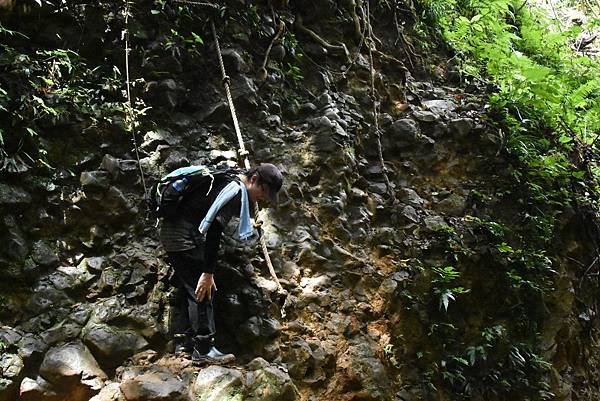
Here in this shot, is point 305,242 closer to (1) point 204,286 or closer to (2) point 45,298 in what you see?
(1) point 204,286

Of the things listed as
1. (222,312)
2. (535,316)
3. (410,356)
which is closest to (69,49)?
(222,312)

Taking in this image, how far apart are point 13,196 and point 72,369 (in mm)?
1599

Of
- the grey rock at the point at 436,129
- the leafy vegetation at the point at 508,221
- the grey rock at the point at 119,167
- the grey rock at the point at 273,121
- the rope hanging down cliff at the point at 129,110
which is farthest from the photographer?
the grey rock at the point at 436,129

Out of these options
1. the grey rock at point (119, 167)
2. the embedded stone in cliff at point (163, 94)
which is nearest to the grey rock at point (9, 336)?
the grey rock at point (119, 167)

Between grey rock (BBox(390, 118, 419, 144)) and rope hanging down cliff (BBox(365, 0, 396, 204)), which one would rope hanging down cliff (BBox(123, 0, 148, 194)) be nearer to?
rope hanging down cliff (BBox(365, 0, 396, 204))

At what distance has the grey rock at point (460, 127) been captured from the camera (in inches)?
287

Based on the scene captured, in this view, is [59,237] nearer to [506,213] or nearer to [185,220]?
[185,220]

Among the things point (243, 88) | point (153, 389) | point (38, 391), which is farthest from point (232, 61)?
point (38, 391)

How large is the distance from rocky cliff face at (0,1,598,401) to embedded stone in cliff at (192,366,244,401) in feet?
0.04

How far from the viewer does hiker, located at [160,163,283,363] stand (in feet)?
13.2

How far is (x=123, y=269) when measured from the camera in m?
4.39

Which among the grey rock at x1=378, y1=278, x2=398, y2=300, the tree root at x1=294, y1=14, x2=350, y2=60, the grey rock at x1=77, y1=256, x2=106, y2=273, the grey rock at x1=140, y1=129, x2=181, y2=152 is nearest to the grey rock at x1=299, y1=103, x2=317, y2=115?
the tree root at x1=294, y1=14, x2=350, y2=60

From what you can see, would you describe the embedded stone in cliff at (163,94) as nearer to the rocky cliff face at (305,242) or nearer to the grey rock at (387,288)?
the rocky cliff face at (305,242)

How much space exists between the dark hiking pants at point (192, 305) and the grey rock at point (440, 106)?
4747 millimetres
